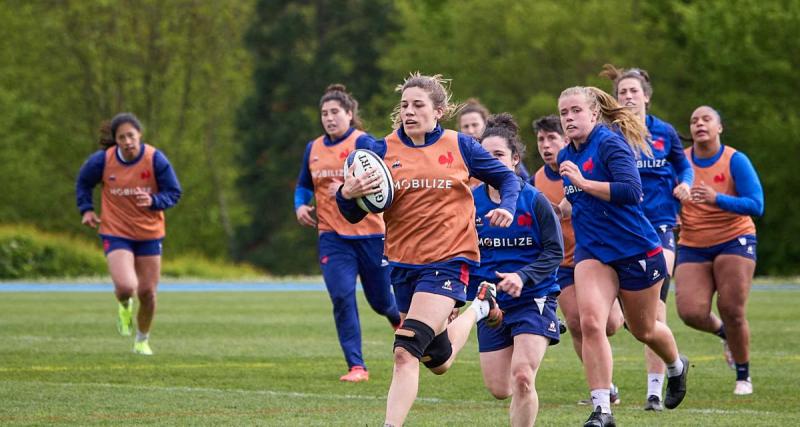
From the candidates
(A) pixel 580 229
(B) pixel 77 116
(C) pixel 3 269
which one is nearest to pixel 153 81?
(B) pixel 77 116

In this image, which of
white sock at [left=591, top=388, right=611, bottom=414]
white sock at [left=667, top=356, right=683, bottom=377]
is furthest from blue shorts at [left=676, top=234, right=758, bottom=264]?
white sock at [left=591, top=388, right=611, bottom=414]

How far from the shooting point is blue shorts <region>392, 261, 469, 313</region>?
7078 millimetres

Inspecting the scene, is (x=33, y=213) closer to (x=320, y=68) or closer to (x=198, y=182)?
(x=198, y=182)

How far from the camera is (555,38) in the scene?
52719 mm

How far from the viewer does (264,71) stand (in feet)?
173

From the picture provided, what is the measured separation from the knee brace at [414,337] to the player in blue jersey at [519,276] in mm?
557

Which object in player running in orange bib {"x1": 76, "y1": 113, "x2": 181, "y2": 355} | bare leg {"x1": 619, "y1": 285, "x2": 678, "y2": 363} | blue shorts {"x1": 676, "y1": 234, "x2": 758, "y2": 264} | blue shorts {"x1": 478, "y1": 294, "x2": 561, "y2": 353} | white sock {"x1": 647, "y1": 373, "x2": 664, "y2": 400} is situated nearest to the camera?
Result: blue shorts {"x1": 478, "y1": 294, "x2": 561, "y2": 353}

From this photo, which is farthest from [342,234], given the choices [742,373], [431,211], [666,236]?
[431,211]

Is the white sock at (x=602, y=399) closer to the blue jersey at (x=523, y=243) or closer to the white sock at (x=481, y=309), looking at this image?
the blue jersey at (x=523, y=243)

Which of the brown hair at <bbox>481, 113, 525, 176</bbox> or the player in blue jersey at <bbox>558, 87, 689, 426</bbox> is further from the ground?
the brown hair at <bbox>481, 113, 525, 176</bbox>

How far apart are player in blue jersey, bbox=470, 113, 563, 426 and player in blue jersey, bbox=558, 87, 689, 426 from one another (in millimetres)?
322

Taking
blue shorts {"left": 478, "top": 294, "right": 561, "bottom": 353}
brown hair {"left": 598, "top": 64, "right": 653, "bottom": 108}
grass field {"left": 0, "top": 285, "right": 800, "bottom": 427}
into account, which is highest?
brown hair {"left": 598, "top": 64, "right": 653, "bottom": 108}

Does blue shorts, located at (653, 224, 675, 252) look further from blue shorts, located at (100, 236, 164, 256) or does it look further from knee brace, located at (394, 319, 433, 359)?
blue shorts, located at (100, 236, 164, 256)

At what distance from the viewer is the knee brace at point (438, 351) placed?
7.19 meters
